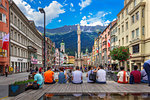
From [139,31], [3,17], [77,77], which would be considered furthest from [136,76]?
[3,17]

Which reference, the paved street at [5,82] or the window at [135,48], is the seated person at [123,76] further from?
the window at [135,48]

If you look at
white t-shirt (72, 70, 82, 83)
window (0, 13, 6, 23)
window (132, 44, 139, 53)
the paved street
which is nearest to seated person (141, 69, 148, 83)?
white t-shirt (72, 70, 82, 83)

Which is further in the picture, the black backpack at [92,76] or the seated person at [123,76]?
the black backpack at [92,76]

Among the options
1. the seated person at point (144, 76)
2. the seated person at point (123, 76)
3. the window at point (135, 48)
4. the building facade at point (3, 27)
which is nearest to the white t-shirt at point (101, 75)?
the seated person at point (123, 76)

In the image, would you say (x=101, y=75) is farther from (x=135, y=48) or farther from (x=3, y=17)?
(x=3, y=17)

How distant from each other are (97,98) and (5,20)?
34.0 m

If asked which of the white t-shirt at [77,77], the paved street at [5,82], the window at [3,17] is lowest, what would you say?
the paved street at [5,82]

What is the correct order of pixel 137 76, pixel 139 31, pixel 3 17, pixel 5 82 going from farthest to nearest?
pixel 3 17 → pixel 139 31 → pixel 5 82 → pixel 137 76

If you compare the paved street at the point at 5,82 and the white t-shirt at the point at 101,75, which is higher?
the white t-shirt at the point at 101,75

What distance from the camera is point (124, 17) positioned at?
44.3 m

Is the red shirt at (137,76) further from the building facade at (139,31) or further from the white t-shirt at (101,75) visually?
the building facade at (139,31)

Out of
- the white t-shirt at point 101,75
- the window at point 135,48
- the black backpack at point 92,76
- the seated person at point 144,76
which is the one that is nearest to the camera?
the white t-shirt at point 101,75

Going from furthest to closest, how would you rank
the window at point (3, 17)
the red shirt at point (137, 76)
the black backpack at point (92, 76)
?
the window at point (3, 17)
the black backpack at point (92, 76)
the red shirt at point (137, 76)

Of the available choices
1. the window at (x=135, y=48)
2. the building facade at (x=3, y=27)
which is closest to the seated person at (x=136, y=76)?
the window at (x=135, y=48)
